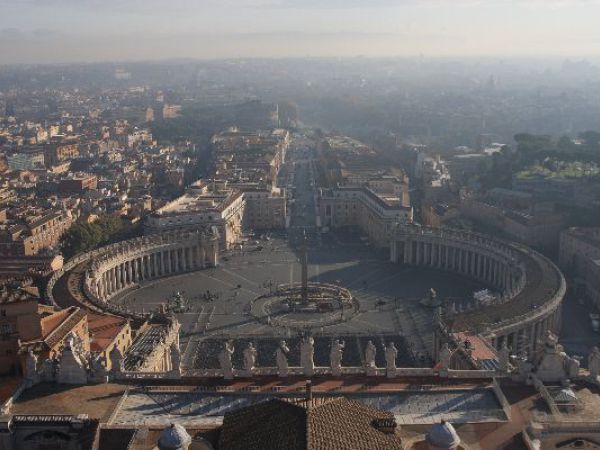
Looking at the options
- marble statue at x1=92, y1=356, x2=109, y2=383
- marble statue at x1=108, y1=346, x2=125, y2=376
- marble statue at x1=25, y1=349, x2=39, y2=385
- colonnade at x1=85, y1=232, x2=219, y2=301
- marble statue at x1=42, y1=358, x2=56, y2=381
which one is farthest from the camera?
colonnade at x1=85, y1=232, x2=219, y2=301

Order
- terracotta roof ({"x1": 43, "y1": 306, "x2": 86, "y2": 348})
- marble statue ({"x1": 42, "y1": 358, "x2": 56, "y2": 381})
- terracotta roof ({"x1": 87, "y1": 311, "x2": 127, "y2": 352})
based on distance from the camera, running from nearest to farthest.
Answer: marble statue ({"x1": 42, "y1": 358, "x2": 56, "y2": 381}) → terracotta roof ({"x1": 43, "y1": 306, "x2": 86, "y2": 348}) → terracotta roof ({"x1": 87, "y1": 311, "x2": 127, "y2": 352})

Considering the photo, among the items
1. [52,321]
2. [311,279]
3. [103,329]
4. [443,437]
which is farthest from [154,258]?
[443,437]

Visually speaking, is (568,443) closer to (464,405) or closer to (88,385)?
(464,405)

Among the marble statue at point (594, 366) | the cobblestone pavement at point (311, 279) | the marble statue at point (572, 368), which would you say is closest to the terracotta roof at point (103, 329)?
the cobblestone pavement at point (311, 279)

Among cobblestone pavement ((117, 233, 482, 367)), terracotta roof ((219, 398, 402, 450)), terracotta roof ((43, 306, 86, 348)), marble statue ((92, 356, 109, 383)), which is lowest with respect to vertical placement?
cobblestone pavement ((117, 233, 482, 367))

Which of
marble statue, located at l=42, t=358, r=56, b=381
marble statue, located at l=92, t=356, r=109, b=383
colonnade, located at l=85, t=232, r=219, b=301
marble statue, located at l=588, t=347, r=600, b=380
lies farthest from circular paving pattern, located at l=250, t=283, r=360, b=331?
marble statue, located at l=588, t=347, r=600, b=380

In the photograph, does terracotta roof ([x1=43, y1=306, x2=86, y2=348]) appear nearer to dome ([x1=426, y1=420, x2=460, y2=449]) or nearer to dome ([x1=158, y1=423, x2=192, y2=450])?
dome ([x1=158, y1=423, x2=192, y2=450])

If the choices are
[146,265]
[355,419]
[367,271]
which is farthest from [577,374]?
[146,265]
